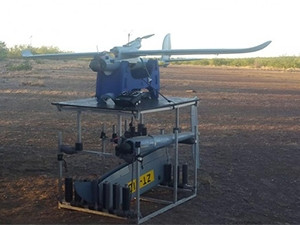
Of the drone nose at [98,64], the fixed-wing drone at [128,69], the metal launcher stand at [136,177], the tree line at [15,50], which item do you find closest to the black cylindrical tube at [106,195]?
the metal launcher stand at [136,177]

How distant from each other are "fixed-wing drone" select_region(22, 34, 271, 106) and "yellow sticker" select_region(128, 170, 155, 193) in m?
1.24

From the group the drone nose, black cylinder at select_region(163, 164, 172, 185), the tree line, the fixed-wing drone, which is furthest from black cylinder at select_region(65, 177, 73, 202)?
the tree line

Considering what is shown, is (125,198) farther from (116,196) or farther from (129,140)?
(129,140)

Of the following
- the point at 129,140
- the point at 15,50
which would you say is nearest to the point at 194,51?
the point at 129,140

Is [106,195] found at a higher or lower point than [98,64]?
lower

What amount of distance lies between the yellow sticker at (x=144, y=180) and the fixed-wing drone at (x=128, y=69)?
124 centimetres

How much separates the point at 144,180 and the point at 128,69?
1772mm

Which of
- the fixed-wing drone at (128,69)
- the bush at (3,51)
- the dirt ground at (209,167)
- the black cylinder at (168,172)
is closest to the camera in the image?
the fixed-wing drone at (128,69)

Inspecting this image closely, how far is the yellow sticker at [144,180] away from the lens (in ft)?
25.9

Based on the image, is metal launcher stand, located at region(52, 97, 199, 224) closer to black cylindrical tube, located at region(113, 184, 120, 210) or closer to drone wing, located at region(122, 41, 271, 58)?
black cylindrical tube, located at region(113, 184, 120, 210)

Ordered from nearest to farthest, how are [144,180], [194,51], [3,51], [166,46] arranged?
[194,51], [144,180], [166,46], [3,51]

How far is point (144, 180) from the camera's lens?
8328 mm

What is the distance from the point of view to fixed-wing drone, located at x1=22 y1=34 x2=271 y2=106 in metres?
7.71

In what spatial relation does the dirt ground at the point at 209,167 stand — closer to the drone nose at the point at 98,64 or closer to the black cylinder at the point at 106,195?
the black cylinder at the point at 106,195
